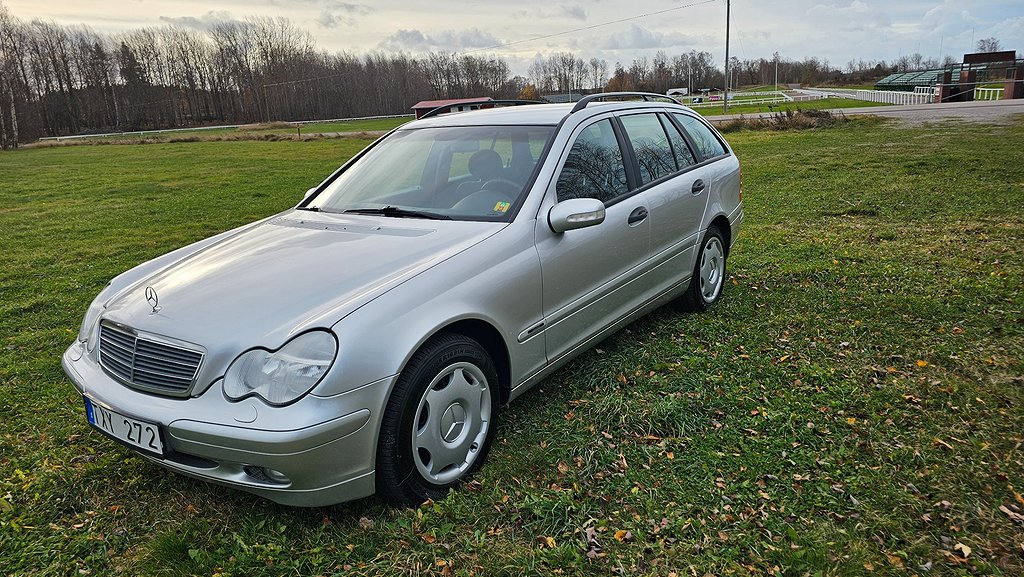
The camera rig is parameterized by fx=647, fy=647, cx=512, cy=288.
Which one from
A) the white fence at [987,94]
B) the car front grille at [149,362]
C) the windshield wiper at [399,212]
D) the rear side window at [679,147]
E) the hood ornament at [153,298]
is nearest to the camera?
the car front grille at [149,362]

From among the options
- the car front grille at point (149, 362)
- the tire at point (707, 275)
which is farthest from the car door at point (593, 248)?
the car front grille at point (149, 362)

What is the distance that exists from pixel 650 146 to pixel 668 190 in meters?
0.35

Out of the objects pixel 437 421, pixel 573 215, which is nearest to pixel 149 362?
pixel 437 421

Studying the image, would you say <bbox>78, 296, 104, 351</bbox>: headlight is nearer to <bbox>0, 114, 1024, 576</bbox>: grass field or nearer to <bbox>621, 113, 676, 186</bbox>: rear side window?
<bbox>0, 114, 1024, 576</bbox>: grass field

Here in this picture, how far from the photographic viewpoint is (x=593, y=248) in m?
3.68

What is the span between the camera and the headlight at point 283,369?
2.38 meters

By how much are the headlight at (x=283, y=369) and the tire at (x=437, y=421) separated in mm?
320

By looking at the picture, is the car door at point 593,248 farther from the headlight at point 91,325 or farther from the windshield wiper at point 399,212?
the headlight at point 91,325

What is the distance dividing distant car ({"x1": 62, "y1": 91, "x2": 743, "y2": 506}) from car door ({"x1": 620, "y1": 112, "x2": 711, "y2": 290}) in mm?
25

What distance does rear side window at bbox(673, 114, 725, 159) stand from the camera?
5.18 m

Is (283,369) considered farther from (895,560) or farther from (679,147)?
(679,147)

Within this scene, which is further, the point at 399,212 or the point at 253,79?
the point at 253,79

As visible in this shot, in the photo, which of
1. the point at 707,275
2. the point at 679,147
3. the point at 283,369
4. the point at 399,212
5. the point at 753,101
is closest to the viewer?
the point at 283,369

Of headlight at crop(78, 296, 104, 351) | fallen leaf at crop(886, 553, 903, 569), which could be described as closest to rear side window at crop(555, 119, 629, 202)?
fallen leaf at crop(886, 553, 903, 569)
